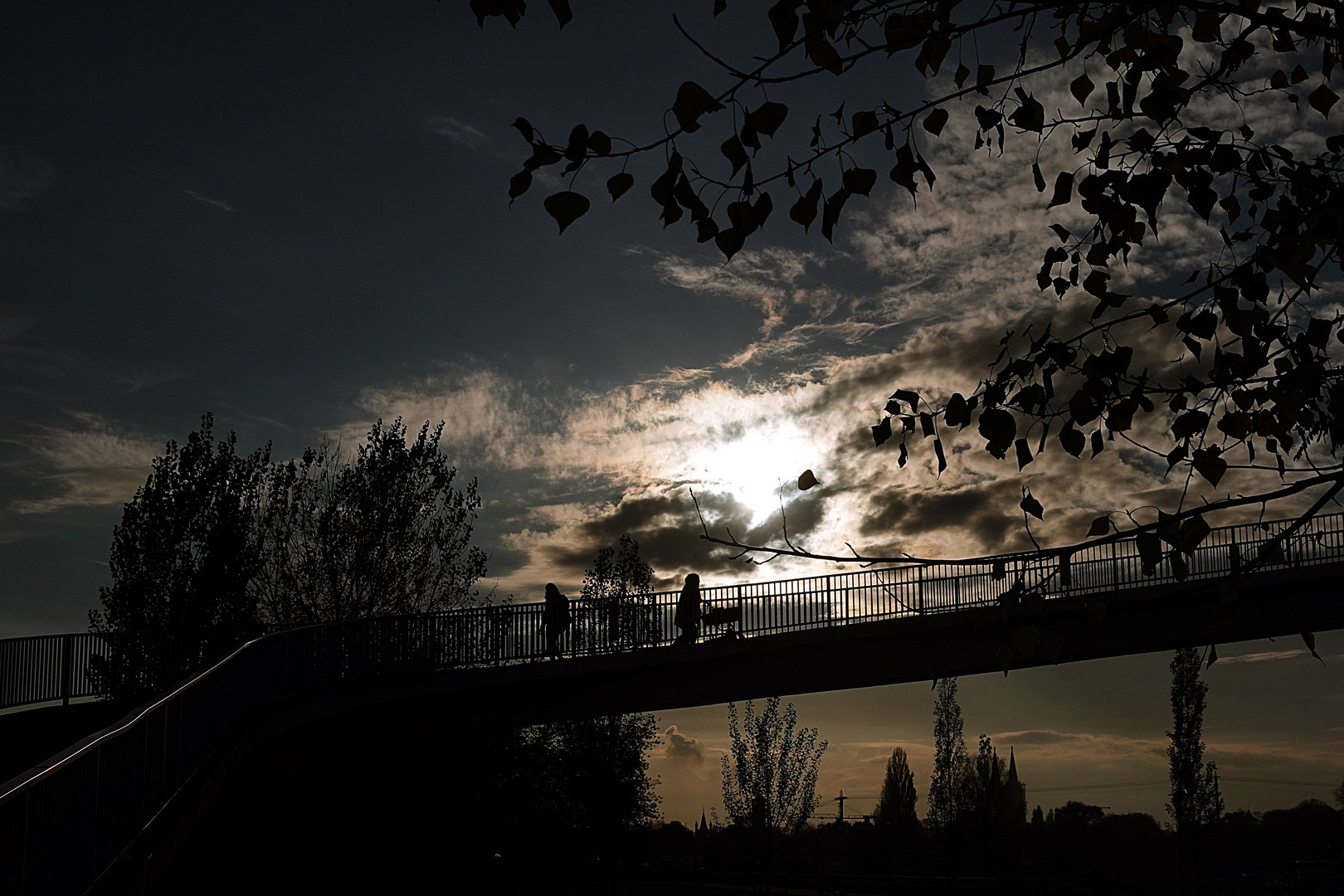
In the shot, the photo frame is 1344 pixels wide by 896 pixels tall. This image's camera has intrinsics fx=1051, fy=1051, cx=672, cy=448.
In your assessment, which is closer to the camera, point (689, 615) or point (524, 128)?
point (524, 128)

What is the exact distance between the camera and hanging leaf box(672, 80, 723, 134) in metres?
3.83

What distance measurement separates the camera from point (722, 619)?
29.5m

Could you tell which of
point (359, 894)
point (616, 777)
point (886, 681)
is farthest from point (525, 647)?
point (616, 777)

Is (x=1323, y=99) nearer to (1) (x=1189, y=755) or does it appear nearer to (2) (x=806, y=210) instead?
(2) (x=806, y=210)

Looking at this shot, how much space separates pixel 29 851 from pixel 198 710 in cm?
612

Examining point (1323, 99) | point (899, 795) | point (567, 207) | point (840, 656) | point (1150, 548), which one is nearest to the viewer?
point (567, 207)

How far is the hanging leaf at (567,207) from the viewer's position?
374cm

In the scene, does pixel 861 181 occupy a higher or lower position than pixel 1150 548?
higher

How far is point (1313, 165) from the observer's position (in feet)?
18.1

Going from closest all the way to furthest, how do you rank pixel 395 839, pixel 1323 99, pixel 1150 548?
1. pixel 1150 548
2. pixel 1323 99
3. pixel 395 839

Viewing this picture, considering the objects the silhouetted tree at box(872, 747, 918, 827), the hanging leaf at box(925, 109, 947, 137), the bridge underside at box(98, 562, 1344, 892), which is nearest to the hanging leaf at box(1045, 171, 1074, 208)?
the hanging leaf at box(925, 109, 947, 137)

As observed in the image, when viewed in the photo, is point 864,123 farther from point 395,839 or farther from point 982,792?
point 982,792

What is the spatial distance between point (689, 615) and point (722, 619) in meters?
0.95

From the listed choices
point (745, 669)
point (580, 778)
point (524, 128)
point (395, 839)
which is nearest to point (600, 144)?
point (524, 128)
